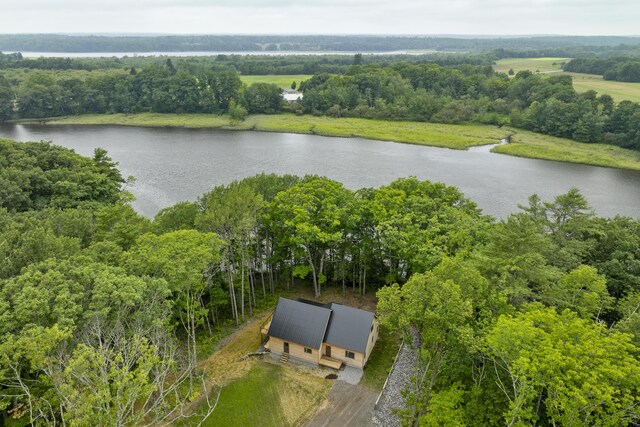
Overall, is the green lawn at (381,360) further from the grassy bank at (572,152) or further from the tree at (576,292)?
the grassy bank at (572,152)

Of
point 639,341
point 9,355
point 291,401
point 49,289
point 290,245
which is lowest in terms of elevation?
point 291,401

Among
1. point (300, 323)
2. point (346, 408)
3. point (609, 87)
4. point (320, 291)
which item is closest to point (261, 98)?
point (320, 291)

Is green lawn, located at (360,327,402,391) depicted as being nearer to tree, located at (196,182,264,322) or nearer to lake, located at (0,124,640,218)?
tree, located at (196,182,264,322)

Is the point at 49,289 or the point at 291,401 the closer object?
the point at 49,289

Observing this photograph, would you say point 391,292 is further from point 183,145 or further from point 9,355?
point 183,145

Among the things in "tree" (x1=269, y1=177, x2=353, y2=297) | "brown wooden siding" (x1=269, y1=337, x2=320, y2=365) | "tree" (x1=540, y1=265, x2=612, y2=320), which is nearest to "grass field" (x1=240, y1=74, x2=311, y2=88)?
"tree" (x1=269, y1=177, x2=353, y2=297)

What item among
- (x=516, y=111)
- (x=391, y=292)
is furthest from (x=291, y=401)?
(x=516, y=111)
